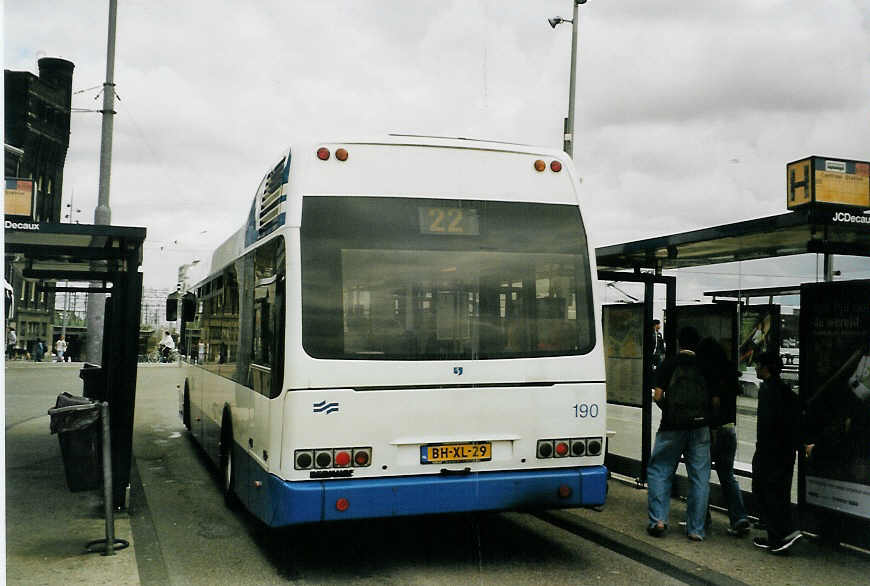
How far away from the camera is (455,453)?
245 inches

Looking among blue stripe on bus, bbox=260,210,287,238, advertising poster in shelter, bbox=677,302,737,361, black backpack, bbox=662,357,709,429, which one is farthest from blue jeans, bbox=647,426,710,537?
blue stripe on bus, bbox=260,210,287,238

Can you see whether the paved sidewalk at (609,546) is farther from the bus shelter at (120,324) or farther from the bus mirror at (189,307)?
the bus mirror at (189,307)

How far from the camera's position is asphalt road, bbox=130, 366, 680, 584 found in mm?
6270

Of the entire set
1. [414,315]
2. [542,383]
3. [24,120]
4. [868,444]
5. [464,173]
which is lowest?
[868,444]

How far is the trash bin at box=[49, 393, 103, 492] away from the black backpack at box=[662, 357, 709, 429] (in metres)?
4.56

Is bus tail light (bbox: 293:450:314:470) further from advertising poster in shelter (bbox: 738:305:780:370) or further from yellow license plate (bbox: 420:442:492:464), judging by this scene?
advertising poster in shelter (bbox: 738:305:780:370)

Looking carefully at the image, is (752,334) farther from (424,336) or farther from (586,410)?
(424,336)

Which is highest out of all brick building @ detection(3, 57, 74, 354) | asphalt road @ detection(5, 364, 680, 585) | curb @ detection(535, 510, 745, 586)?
brick building @ detection(3, 57, 74, 354)

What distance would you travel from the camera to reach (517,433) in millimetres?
6359

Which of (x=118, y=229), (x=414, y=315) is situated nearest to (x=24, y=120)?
(x=118, y=229)

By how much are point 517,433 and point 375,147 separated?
228 cm

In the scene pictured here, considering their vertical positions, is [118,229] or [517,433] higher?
[118,229]

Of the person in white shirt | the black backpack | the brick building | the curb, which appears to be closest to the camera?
the curb

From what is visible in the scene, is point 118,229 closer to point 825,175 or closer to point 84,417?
point 84,417
